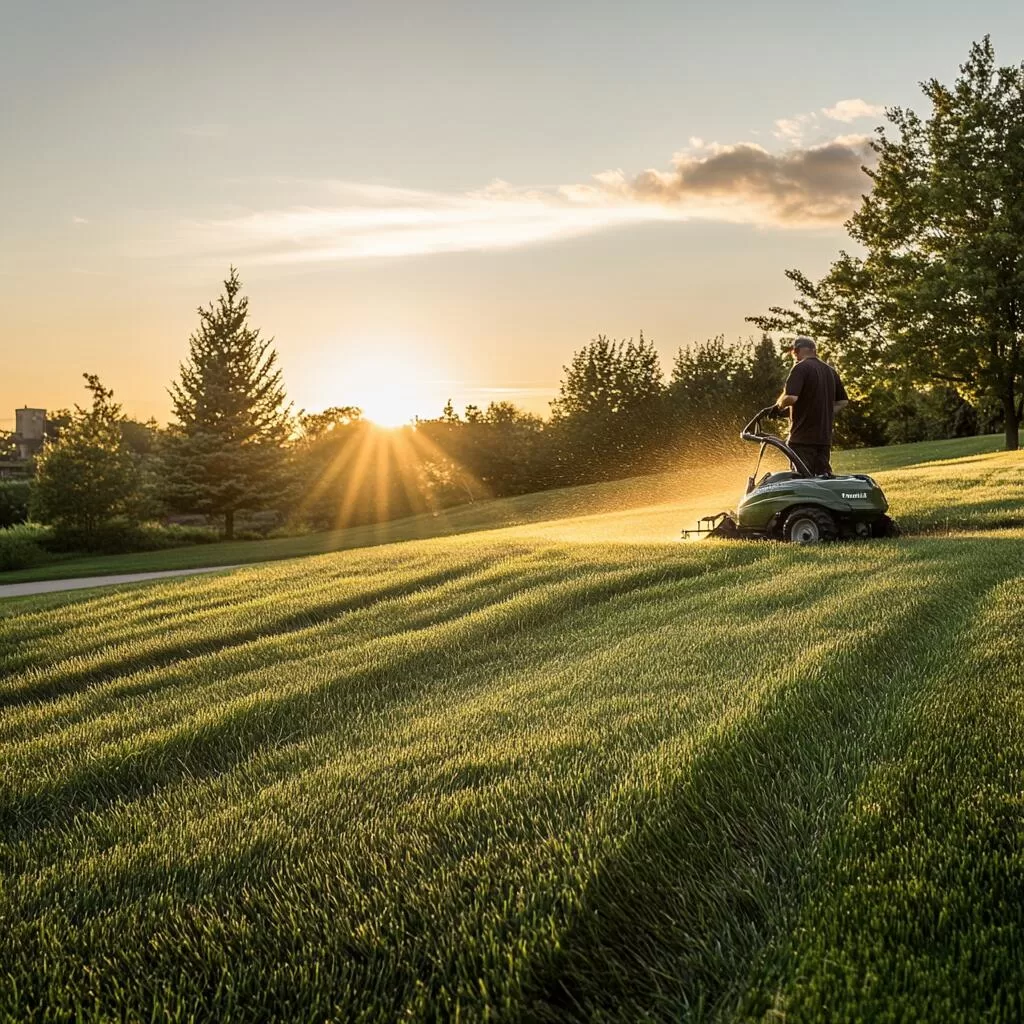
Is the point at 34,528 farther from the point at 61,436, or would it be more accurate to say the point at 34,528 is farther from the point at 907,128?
the point at 907,128

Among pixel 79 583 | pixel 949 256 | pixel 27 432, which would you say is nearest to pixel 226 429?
pixel 79 583

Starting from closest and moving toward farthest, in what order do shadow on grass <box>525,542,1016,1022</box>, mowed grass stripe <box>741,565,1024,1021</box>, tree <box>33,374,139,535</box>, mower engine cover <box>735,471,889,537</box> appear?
mowed grass stripe <box>741,565,1024,1021</box> < shadow on grass <box>525,542,1016,1022</box> < mower engine cover <box>735,471,889,537</box> < tree <box>33,374,139,535</box>

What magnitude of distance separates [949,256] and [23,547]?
91.8 feet

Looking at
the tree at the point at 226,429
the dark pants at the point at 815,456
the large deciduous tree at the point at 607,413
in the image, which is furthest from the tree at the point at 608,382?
the dark pants at the point at 815,456

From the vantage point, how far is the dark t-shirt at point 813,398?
34.5 ft

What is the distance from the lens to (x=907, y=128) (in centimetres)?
2891

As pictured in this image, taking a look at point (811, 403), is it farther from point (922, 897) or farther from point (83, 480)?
point (83, 480)

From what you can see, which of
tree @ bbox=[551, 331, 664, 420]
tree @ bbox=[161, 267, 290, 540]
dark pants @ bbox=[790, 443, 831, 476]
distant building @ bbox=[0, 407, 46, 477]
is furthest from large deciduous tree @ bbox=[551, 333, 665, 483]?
distant building @ bbox=[0, 407, 46, 477]

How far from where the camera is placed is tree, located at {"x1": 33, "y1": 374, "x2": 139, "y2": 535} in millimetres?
27734

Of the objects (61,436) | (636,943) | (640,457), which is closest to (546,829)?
(636,943)

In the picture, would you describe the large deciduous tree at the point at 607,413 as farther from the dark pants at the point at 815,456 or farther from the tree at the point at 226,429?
the dark pants at the point at 815,456

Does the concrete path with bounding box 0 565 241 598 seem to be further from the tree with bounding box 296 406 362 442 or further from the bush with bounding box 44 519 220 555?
the tree with bounding box 296 406 362 442

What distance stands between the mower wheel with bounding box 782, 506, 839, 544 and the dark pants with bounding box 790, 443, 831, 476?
2.52ft

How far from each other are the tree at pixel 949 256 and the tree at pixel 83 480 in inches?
974
